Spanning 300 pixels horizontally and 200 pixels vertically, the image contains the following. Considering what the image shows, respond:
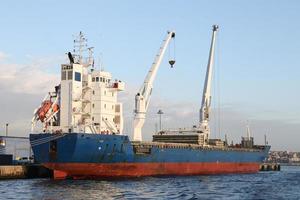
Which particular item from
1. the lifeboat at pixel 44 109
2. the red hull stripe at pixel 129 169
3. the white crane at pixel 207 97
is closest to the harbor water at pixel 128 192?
the red hull stripe at pixel 129 169

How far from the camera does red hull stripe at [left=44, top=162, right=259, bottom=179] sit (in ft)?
136

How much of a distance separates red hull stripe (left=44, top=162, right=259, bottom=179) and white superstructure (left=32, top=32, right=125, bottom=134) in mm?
4069

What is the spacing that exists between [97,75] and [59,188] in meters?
15.9

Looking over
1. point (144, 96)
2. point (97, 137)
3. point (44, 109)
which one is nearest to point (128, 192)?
point (97, 137)

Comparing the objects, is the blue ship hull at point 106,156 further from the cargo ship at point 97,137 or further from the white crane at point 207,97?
the white crane at point 207,97

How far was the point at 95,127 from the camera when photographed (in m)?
45.7

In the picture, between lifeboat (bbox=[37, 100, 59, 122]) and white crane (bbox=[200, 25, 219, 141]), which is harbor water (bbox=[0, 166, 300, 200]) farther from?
white crane (bbox=[200, 25, 219, 141])

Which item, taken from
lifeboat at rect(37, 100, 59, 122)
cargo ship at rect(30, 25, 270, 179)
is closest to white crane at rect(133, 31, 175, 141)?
cargo ship at rect(30, 25, 270, 179)

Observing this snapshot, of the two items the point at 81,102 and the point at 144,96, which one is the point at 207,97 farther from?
the point at 81,102

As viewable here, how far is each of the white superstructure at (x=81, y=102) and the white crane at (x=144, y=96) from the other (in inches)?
113

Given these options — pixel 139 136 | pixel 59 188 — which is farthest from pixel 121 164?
pixel 59 188

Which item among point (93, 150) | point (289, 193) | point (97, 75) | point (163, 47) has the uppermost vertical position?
point (163, 47)

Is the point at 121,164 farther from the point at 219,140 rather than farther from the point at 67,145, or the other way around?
the point at 219,140

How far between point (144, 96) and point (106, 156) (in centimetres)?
1139
